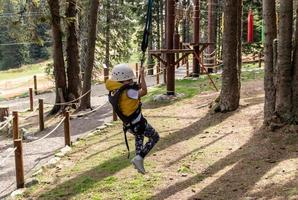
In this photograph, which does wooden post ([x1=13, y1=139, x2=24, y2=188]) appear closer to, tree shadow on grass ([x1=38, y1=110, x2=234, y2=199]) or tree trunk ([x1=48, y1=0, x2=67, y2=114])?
tree shadow on grass ([x1=38, y1=110, x2=234, y2=199])

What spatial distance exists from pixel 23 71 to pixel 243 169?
→ 66256 mm

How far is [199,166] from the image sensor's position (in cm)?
741

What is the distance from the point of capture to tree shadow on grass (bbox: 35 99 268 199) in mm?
6816

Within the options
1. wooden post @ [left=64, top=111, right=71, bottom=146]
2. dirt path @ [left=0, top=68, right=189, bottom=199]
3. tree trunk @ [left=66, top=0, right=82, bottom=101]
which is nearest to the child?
dirt path @ [left=0, top=68, right=189, bottom=199]

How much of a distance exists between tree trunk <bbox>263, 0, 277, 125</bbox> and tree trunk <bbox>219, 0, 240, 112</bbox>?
220 centimetres

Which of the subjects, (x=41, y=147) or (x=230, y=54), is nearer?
(x=41, y=147)

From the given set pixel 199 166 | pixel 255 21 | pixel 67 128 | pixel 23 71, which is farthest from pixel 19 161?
pixel 23 71

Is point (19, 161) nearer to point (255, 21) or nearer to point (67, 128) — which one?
point (67, 128)

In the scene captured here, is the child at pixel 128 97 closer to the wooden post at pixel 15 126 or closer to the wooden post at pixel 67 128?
the wooden post at pixel 15 126

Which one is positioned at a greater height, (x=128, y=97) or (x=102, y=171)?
(x=128, y=97)

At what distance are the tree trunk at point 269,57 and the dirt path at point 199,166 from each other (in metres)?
0.45

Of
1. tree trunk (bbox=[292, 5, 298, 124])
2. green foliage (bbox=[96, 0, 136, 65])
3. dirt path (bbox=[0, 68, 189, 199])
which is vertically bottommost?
dirt path (bbox=[0, 68, 189, 199])

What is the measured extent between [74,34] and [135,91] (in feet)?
37.5

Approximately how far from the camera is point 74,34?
54.3 ft
